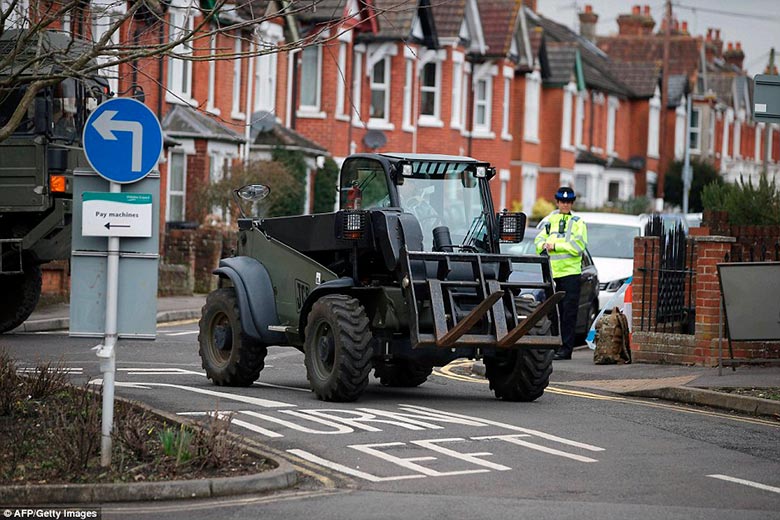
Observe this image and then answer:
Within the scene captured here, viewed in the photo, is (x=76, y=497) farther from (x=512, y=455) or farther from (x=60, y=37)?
(x=60, y=37)

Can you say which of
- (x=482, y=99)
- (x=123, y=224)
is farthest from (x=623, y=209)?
(x=123, y=224)

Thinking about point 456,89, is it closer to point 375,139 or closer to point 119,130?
point 375,139

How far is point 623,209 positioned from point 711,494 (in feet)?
162

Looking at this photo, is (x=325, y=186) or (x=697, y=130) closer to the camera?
(x=325, y=186)

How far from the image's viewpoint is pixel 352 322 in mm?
13234

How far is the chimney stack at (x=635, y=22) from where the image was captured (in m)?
84.2

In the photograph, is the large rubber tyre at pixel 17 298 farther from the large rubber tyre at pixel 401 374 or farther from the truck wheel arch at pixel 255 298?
the large rubber tyre at pixel 401 374

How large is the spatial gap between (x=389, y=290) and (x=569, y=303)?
18.8ft

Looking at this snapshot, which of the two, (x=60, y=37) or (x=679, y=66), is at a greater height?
(x=679, y=66)

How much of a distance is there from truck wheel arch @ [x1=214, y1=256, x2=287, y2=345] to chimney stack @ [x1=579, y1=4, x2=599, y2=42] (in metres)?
66.1

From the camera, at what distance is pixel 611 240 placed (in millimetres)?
25250

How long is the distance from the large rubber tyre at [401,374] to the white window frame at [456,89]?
3385 centimetres

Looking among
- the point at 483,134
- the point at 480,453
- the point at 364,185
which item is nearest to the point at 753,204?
the point at 364,185

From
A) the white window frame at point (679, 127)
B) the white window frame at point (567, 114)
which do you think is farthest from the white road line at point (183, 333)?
the white window frame at point (679, 127)
